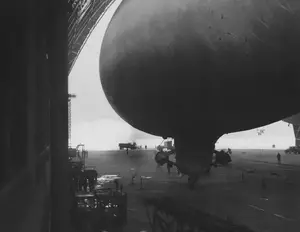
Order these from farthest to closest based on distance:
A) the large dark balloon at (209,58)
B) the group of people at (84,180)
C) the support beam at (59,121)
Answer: the group of people at (84,180), the support beam at (59,121), the large dark balloon at (209,58)

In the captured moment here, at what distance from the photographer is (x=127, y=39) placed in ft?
28.7

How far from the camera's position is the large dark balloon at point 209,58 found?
7.93 meters

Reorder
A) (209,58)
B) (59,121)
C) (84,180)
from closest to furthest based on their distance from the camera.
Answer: (209,58) < (59,121) < (84,180)

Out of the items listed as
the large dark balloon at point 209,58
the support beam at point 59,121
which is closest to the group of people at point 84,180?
the support beam at point 59,121

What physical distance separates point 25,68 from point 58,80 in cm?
558

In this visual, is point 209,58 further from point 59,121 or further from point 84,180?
point 84,180

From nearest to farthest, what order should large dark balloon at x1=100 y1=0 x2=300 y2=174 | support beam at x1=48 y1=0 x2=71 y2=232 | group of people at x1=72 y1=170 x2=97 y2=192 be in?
large dark balloon at x1=100 y1=0 x2=300 y2=174
support beam at x1=48 y1=0 x2=71 y2=232
group of people at x1=72 y1=170 x2=97 y2=192

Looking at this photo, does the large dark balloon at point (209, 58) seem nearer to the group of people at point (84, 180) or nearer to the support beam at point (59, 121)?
the support beam at point (59, 121)

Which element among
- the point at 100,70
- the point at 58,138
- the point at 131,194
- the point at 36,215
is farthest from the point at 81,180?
the point at 100,70

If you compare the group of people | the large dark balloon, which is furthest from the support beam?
the group of people

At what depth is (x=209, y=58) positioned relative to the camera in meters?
7.98

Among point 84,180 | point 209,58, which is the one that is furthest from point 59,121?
point 84,180

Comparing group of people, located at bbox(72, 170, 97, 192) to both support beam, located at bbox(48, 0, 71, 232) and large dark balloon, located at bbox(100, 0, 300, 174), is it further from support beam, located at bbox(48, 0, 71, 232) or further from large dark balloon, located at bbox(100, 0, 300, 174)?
large dark balloon, located at bbox(100, 0, 300, 174)

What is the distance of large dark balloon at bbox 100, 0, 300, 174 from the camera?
7.93 meters
